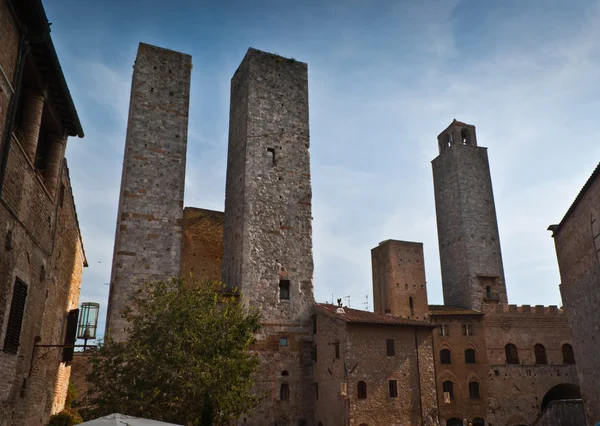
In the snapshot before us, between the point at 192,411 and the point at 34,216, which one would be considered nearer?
the point at 34,216

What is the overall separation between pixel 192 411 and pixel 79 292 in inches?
307

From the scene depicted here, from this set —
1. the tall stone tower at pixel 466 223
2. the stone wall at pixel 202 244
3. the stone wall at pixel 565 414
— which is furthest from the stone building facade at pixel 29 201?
the tall stone tower at pixel 466 223

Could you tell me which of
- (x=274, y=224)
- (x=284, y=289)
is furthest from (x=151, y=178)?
(x=284, y=289)

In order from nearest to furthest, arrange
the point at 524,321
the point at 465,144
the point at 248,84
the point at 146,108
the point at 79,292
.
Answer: the point at 79,292, the point at 146,108, the point at 248,84, the point at 524,321, the point at 465,144

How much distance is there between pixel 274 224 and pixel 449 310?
15217 mm

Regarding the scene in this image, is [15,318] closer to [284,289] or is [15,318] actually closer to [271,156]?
[284,289]

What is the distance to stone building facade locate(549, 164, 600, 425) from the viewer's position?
1638cm

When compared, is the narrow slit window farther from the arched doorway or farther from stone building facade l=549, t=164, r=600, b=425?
the arched doorway

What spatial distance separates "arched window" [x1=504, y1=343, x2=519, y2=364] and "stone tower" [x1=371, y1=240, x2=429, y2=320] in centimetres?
523

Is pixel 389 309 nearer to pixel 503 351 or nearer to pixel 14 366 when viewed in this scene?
pixel 503 351

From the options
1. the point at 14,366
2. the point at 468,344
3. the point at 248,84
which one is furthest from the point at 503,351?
the point at 14,366

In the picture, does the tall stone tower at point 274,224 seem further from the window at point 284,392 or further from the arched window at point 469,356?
the arched window at point 469,356

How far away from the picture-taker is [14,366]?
9766 millimetres

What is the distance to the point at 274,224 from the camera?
2517cm
